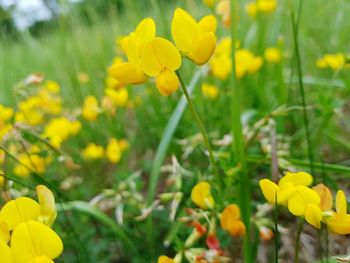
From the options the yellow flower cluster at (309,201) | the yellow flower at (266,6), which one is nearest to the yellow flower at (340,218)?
the yellow flower cluster at (309,201)

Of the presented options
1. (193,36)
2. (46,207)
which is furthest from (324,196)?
(46,207)

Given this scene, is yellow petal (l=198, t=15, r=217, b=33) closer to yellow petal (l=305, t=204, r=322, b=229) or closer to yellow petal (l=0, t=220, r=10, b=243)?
yellow petal (l=305, t=204, r=322, b=229)

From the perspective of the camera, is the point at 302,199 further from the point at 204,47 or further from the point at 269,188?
the point at 204,47

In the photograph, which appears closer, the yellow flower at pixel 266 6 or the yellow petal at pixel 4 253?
the yellow petal at pixel 4 253

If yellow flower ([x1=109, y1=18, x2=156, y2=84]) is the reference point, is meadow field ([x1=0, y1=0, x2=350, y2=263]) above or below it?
below

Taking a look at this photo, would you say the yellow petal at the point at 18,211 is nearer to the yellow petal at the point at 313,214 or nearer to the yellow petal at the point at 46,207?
the yellow petal at the point at 46,207

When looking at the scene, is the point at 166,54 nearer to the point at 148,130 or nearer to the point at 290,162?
the point at 290,162

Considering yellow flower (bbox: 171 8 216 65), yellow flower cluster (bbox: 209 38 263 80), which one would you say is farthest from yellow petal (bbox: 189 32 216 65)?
yellow flower cluster (bbox: 209 38 263 80)

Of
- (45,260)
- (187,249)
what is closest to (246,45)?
(187,249)
